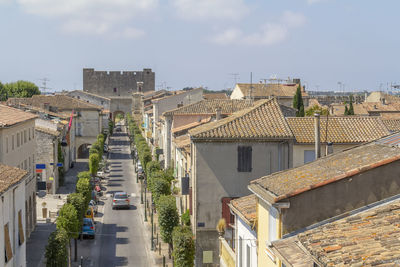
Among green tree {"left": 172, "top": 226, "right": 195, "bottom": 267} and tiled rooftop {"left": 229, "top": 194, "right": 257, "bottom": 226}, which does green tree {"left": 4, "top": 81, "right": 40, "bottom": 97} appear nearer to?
green tree {"left": 172, "top": 226, "right": 195, "bottom": 267}

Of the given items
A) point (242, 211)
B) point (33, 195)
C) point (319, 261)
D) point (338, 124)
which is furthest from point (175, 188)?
point (319, 261)

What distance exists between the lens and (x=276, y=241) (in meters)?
11.9

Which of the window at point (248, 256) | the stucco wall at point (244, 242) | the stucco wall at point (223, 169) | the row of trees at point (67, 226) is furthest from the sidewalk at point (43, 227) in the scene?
the window at point (248, 256)

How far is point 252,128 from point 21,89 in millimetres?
103784

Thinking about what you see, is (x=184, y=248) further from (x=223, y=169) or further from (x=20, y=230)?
(x=20, y=230)

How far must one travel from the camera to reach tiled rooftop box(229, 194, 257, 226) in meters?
15.9

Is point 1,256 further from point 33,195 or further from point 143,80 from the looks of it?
point 143,80

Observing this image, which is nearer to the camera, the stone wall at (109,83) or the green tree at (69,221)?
the green tree at (69,221)

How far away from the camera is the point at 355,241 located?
954cm

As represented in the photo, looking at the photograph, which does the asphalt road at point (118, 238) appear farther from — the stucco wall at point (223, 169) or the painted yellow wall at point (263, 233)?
the painted yellow wall at point (263, 233)

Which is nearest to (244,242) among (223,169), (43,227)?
(223,169)

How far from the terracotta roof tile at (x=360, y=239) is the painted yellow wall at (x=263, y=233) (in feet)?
8.70

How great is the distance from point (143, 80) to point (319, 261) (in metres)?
148

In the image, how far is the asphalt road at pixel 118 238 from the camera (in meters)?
34.2
